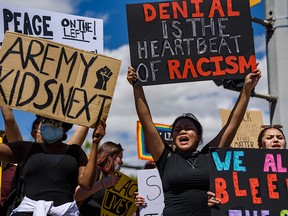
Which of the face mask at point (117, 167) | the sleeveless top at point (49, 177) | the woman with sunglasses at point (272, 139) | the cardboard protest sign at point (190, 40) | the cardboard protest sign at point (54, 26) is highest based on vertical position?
the cardboard protest sign at point (54, 26)

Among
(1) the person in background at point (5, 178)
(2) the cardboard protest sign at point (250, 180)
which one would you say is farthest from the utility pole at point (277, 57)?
(1) the person in background at point (5, 178)

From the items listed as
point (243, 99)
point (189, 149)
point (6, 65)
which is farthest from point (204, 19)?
point (6, 65)

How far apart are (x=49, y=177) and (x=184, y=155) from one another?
3.15 feet

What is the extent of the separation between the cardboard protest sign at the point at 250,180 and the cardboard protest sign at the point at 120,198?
1764 mm

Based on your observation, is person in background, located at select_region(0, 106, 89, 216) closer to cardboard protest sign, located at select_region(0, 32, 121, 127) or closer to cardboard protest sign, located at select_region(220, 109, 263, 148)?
cardboard protest sign, located at select_region(0, 32, 121, 127)

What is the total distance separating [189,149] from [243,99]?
0.66 metres

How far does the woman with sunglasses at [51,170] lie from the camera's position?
437 cm

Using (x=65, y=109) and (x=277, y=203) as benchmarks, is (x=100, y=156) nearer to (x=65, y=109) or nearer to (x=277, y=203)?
(x=65, y=109)

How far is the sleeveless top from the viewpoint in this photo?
438 centimetres

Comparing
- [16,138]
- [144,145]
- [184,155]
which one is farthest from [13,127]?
[144,145]

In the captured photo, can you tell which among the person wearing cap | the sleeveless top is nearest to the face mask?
the person wearing cap

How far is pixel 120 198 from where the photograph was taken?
6.27 m

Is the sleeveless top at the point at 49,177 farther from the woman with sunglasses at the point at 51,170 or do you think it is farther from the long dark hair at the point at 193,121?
the long dark hair at the point at 193,121

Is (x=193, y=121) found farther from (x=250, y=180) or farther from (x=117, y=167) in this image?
(x=117, y=167)
